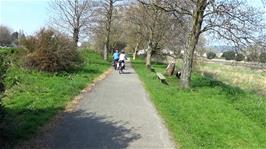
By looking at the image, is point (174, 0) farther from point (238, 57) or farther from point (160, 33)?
point (160, 33)

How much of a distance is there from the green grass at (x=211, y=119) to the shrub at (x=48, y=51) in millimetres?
7194

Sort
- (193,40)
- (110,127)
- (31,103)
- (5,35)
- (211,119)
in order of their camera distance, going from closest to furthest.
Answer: (110,127) < (211,119) < (31,103) < (193,40) < (5,35)

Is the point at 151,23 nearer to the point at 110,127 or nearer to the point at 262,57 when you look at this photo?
the point at 262,57

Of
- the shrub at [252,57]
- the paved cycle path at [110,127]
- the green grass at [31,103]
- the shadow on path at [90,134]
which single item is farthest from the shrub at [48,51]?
the shadow on path at [90,134]

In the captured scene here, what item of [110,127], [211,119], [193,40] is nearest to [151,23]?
[193,40]

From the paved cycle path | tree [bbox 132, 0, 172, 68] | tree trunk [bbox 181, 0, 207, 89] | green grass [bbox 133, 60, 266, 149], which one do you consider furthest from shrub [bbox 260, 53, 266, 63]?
tree [bbox 132, 0, 172, 68]

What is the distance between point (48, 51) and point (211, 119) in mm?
13639

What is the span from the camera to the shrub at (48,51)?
2392 centimetres

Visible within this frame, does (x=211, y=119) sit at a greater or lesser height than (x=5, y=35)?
lesser

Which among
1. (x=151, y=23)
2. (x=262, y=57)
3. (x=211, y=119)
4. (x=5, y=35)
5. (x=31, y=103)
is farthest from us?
(x=5, y=35)

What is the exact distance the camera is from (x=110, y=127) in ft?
35.4

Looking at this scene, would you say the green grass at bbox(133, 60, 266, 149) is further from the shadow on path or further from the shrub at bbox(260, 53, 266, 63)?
the shrub at bbox(260, 53, 266, 63)

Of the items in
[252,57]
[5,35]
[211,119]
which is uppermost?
[5,35]

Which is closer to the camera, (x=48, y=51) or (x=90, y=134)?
(x=90, y=134)
